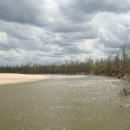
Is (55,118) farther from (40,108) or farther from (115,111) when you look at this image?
(115,111)

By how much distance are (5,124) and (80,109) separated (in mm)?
7085

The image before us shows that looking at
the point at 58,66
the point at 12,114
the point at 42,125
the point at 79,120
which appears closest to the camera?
the point at 42,125

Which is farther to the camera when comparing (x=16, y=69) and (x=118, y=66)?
(x=16, y=69)

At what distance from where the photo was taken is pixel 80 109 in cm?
1739

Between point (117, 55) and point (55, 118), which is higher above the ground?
point (117, 55)

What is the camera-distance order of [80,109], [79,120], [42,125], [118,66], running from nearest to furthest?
[42,125], [79,120], [80,109], [118,66]

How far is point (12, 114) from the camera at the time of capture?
52.1 ft

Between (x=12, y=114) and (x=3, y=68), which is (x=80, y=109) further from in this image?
(x=3, y=68)

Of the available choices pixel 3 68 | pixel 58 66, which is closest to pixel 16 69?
pixel 3 68

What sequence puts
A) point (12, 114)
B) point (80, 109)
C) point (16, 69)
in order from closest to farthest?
point (12, 114)
point (80, 109)
point (16, 69)

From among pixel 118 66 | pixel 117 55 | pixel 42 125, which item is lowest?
Answer: pixel 42 125

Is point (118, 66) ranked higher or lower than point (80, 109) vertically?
higher

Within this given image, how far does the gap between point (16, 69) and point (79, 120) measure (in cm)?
15813

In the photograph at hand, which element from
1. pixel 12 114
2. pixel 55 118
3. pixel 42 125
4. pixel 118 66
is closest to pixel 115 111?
pixel 55 118
